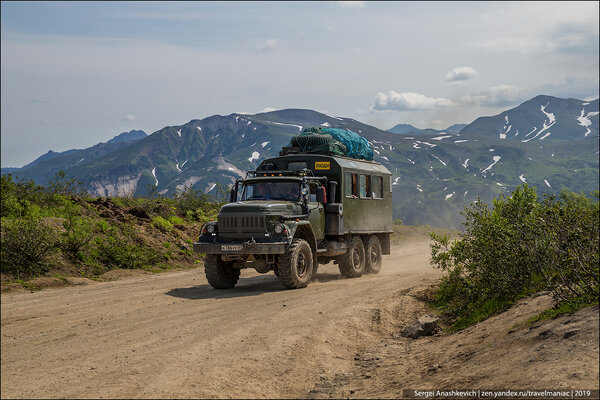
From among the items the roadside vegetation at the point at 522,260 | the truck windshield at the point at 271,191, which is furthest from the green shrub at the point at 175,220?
the roadside vegetation at the point at 522,260

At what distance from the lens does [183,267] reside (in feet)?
65.5

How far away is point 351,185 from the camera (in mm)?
17469

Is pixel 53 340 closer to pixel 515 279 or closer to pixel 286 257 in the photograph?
pixel 286 257

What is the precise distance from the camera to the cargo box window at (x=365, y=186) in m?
18.3

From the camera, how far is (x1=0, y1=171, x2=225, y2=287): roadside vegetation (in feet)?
48.0

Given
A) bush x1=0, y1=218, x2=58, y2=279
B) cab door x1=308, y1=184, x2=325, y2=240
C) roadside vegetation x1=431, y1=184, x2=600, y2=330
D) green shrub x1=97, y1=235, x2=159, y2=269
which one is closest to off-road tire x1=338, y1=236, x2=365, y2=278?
cab door x1=308, y1=184, x2=325, y2=240

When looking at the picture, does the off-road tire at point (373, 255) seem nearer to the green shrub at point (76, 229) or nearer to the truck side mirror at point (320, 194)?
the truck side mirror at point (320, 194)

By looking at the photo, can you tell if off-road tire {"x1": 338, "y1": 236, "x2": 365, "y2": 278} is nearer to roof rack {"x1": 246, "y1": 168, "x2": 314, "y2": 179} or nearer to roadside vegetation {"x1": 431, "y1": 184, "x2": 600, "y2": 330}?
roof rack {"x1": 246, "y1": 168, "x2": 314, "y2": 179}

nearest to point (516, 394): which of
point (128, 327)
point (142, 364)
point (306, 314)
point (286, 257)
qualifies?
point (142, 364)

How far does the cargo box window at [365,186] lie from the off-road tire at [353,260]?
4.61 ft

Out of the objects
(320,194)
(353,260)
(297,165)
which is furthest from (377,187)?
(320,194)

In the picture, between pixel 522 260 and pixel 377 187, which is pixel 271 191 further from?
pixel 522 260

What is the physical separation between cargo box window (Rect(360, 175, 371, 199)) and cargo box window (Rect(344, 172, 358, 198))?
453 millimetres

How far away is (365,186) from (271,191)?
13.8ft
